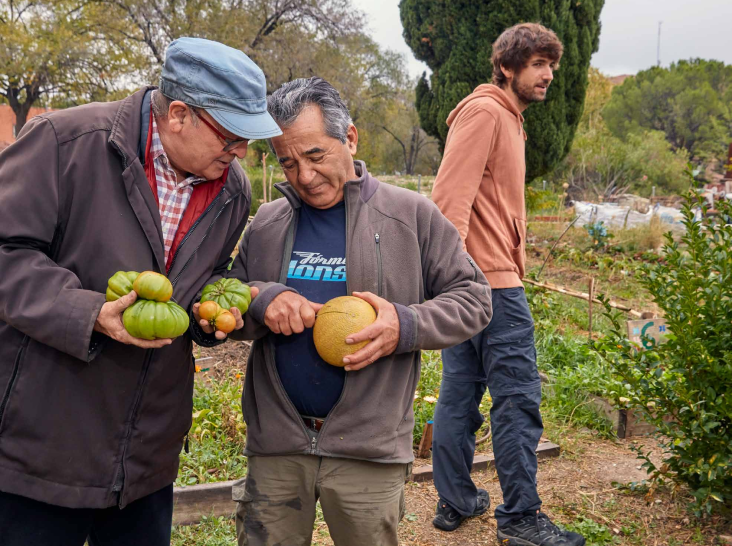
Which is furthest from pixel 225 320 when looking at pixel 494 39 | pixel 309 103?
pixel 494 39

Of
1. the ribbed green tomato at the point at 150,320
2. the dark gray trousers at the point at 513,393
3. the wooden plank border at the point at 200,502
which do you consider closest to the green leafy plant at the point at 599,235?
the dark gray trousers at the point at 513,393

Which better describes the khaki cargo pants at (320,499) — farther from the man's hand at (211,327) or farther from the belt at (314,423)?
the man's hand at (211,327)

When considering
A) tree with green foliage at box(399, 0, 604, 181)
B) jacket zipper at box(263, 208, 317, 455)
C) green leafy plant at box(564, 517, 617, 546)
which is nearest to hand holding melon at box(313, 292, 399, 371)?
jacket zipper at box(263, 208, 317, 455)

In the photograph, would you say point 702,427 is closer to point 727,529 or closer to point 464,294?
point 727,529

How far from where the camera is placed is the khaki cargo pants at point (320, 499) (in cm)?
227

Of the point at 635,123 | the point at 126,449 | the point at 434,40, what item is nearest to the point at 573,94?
the point at 434,40

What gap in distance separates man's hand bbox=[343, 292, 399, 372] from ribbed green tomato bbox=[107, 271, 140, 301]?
682 millimetres

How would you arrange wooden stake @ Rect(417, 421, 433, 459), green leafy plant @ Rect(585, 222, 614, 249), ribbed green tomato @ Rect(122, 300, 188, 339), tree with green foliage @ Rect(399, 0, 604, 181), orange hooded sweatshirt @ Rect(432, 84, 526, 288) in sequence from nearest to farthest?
1. ribbed green tomato @ Rect(122, 300, 188, 339)
2. orange hooded sweatshirt @ Rect(432, 84, 526, 288)
3. wooden stake @ Rect(417, 421, 433, 459)
4. tree with green foliage @ Rect(399, 0, 604, 181)
5. green leafy plant @ Rect(585, 222, 614, 249)

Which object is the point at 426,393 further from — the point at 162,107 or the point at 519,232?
the point at 162,107

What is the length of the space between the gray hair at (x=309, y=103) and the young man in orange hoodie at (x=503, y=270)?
45.7 inches

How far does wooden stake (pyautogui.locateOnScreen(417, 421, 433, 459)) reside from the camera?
455 centimetres

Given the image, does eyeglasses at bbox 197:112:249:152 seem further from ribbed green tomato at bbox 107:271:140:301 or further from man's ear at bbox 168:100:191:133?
ribbed green tomato at bbox 107:271:140:301

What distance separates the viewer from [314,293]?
7.72 ft

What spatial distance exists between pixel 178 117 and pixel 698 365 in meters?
3.00
